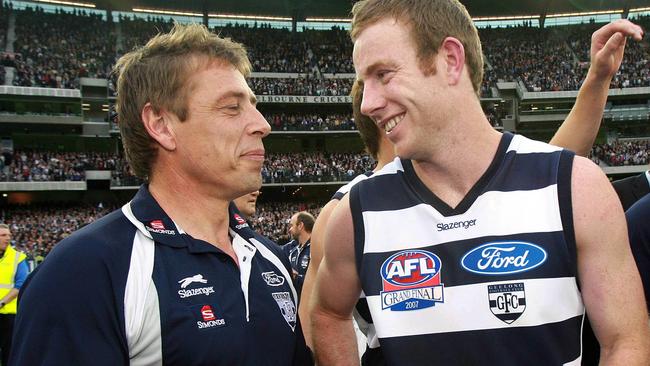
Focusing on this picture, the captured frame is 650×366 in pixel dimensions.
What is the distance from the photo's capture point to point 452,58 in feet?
7.11

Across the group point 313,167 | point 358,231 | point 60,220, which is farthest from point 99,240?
point 313,167

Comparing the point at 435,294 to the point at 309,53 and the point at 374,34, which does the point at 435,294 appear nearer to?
the point at 374,34

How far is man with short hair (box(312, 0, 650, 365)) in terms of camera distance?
1.87 meters

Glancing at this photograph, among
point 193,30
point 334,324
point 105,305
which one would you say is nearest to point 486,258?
point 334,324

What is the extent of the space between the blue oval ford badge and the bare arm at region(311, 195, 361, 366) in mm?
469

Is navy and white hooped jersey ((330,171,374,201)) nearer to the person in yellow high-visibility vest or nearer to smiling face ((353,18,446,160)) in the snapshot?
smiling face ((353,18,446,160))

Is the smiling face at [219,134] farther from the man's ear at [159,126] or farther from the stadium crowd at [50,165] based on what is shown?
the stadium crowd at [50,165]

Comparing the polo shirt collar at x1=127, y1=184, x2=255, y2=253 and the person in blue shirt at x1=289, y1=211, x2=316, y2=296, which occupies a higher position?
the polo shirt collar at x1=127, y1=184, x2=255, y2=253

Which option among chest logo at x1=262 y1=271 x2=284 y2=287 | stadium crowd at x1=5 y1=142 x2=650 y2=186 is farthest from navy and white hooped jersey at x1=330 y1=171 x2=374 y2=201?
stadium crowd at x1=5 y1=142 x2=650 y2=186

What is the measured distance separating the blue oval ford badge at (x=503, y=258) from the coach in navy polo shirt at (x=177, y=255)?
2.44 ft

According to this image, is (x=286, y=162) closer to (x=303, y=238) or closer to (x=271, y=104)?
(x=271, y=104)

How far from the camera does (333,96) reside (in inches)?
1660

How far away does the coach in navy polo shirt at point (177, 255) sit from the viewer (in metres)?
1.76

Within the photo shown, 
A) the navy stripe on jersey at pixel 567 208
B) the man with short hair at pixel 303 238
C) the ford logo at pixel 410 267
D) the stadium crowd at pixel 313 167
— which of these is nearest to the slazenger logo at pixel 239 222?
the ford logo at pixel 410 267
